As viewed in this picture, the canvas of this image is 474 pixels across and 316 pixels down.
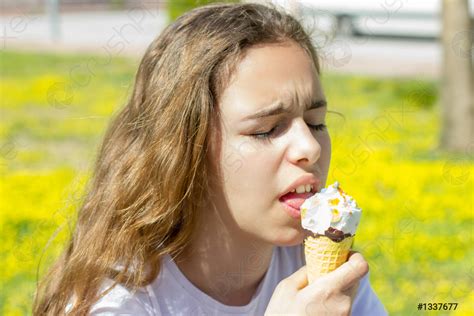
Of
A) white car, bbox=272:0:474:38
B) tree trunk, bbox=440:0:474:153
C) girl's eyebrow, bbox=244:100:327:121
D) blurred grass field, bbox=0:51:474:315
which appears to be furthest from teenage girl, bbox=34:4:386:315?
white car, bbox=272:0:474:38

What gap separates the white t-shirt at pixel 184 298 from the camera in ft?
6.07

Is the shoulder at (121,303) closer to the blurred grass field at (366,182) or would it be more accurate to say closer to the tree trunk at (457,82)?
the blurred grass field at (366,182)

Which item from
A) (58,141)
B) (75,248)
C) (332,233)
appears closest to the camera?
(332,233)

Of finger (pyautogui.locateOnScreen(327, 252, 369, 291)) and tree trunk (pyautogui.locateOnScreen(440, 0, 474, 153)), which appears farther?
tree trunk (pyautogui.locateOnScreen(440, 0, 474, 153))

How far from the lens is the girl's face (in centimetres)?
178

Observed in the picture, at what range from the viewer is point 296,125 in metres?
1.82

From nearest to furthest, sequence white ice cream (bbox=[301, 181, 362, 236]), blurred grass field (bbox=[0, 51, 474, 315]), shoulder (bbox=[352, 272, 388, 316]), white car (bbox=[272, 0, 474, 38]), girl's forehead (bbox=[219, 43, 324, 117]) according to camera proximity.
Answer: white ice cream (bbox=[301, 181, 362, 236]) → girl's forehead (bbox=[219, 43, 324, 117]) → shoulder (bbox=[352, 272, 388, 316]) → blurred grass field (bbox=[0, 51, 474, 315]) → white car (bbox=[272, 0, 474, 38])

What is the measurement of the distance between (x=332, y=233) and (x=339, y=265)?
83 millimetres

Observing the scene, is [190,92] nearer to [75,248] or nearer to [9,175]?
[75,248]

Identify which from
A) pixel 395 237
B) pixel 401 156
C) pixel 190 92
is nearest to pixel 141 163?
pixel 190 92

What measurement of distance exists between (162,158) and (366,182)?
3410 mm

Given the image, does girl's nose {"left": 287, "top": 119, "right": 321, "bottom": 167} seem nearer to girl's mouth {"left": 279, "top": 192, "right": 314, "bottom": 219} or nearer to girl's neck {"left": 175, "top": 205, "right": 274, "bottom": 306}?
girl's mouth {"left": 279, "top": 192, "right": 314, "bottom": 219}

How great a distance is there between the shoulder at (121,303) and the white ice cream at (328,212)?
43 centimetres

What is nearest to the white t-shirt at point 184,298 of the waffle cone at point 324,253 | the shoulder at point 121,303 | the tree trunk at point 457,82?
the shoulder at point 121,303
